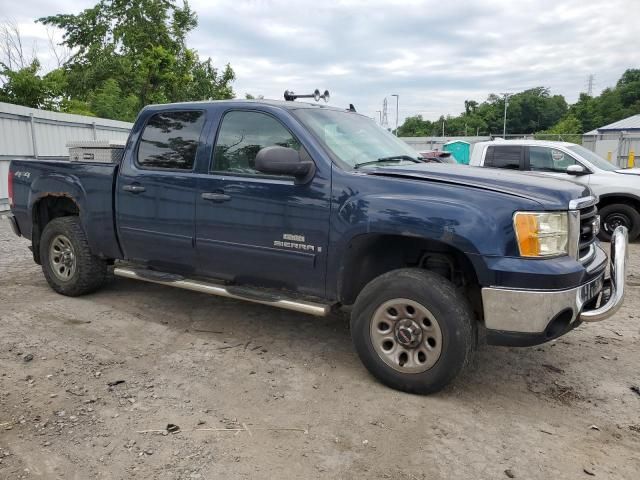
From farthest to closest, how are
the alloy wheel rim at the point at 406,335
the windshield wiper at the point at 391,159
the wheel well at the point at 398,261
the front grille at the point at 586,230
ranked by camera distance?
the windshield wiper at the point at 391,159 → the wheel well at the point at 398,261 → the front grille at the point at 586,230 → the alloy wheel rim at the point at 406,335

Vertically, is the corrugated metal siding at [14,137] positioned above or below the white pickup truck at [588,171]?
above

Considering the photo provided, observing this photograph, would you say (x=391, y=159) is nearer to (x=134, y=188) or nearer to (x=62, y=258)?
(x=134, y=188)

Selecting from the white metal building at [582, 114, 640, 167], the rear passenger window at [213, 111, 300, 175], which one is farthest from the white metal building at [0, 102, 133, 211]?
the white metal building at [582, 114, 640, 167]

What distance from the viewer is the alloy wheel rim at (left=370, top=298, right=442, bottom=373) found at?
3.29 m

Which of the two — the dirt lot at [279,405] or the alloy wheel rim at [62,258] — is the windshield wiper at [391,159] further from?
the alloy wheel rim at [62,258]

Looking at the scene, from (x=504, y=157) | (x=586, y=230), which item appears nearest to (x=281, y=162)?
(x=586, y=230)

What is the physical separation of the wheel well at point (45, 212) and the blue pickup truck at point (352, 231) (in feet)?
1.06

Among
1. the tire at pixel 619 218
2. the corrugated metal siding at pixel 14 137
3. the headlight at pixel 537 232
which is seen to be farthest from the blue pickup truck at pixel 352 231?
the corrugated metal siding at pixel 14 137

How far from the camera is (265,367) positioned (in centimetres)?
383

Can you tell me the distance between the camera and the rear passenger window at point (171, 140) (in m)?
4.42

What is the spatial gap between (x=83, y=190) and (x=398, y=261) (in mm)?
3120

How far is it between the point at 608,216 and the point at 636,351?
5370 millimetres

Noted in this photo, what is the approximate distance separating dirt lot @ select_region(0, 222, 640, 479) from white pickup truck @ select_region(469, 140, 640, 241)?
15.6 ft

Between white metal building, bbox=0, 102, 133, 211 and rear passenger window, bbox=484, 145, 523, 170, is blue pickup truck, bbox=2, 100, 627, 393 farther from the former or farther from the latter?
white metal building, bbox=0, 102, 133, 211
